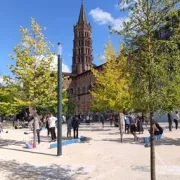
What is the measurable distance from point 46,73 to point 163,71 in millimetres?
11483

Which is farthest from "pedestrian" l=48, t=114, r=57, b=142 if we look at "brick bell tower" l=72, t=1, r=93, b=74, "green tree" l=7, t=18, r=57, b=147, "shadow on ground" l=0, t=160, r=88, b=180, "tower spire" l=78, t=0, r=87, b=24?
"tower spire" l=78, t=0, r=87, b=24

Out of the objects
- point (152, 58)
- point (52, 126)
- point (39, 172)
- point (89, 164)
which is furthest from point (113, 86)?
point (152, 58)

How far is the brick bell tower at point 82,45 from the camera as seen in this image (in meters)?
129

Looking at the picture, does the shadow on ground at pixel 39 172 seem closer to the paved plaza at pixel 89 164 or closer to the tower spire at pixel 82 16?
the paved plaza at pixel 89 164

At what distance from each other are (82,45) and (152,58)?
125 m

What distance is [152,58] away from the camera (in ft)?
25.7

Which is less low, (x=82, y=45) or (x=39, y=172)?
(x=82, y=45)

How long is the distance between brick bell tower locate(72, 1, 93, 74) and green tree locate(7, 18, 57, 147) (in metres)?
109

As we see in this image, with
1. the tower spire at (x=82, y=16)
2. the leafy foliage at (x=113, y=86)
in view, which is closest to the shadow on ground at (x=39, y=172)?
the leafy foliage at (x=113, y=86)

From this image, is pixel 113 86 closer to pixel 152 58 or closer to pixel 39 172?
pixel 39 172

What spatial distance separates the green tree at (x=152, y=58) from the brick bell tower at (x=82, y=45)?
393 feet

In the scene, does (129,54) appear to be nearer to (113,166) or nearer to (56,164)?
(113,166)

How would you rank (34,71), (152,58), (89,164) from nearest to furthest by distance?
1. (152,58)
2. (89,164)
3. (34,71)

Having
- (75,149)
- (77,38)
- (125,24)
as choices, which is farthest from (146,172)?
(77,38)
